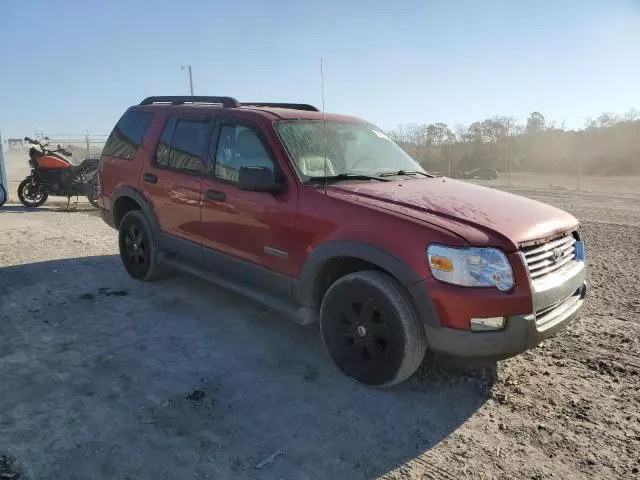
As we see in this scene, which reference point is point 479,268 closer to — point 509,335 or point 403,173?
point 509,335

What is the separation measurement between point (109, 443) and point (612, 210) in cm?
1270

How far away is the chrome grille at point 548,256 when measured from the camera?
118 inches

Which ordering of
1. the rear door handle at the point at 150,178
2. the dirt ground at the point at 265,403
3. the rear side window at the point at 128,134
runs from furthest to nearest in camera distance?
the rear side window at the point at 128,134 < the rear door handle at the point at 150,178 < the dirt ground at the point at 265,403

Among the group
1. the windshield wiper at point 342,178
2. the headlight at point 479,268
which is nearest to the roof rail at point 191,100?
the windshield wiper at point 342,178

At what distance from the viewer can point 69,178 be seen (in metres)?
11.0

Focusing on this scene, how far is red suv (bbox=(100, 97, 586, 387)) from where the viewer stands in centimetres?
287

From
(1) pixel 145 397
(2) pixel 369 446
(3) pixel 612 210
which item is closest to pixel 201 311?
(1) pixel 145 397

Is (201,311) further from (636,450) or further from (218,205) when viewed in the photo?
(636,450)

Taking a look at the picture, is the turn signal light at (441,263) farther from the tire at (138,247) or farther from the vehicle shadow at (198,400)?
the tire at (138,247)

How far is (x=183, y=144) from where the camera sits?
15.6 ft

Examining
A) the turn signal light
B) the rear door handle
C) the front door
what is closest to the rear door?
the rear door handle

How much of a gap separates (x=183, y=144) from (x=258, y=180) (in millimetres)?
1537

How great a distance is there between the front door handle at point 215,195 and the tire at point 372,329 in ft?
4.55

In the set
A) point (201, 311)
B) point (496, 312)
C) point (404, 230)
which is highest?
point (404, 230)
